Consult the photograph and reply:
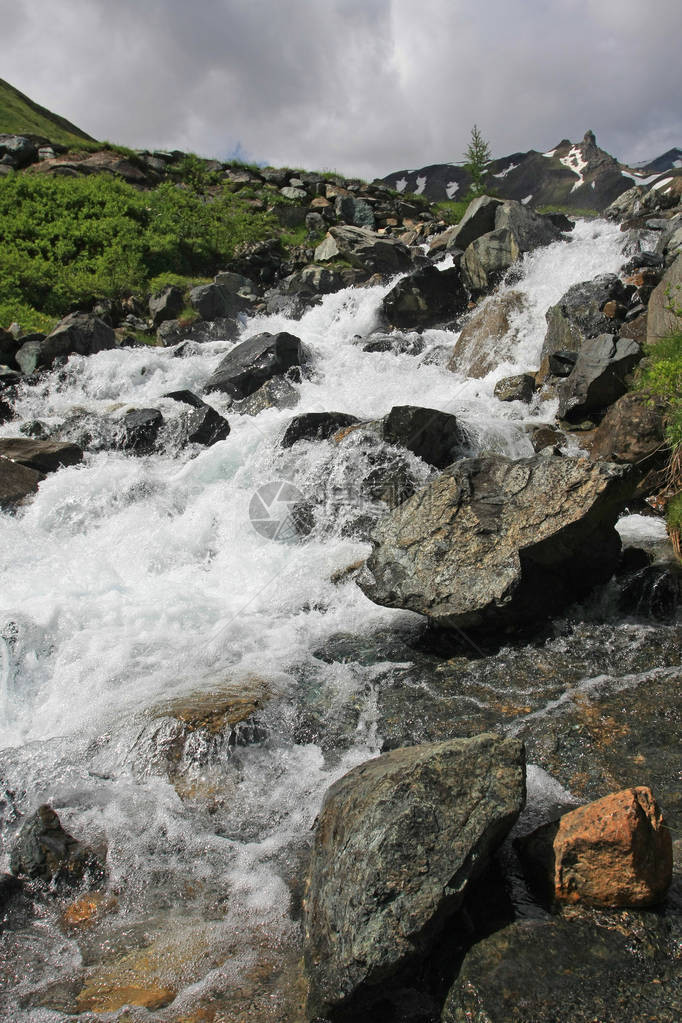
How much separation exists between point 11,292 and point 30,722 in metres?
16.4

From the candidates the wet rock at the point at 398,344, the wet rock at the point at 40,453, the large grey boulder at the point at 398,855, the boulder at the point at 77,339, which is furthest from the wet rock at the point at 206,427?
the large grey boulder at the point at 398,855

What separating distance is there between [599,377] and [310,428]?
496cm

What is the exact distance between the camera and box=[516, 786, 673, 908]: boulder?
310 cm

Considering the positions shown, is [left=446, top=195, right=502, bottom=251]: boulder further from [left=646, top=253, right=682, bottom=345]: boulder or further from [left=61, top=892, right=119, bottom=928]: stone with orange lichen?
[left=61, top=892, right=119, bottom=928]: stone with orange lichen

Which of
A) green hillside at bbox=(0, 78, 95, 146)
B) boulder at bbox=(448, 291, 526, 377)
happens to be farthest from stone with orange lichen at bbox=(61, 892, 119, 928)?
green hillside at bbox=(0, 78, 95, 146)

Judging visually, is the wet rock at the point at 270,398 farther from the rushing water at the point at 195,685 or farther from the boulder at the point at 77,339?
the boulder at the point at 77,339

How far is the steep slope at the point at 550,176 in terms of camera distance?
70375mm

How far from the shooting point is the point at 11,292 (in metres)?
18.4

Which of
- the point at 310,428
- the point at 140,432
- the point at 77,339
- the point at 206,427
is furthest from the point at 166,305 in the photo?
the point at 310,428

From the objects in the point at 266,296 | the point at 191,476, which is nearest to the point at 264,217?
the point at 266,296

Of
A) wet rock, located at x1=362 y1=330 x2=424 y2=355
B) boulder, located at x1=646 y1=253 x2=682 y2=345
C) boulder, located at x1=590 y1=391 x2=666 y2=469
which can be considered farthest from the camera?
wet rock, located at x1=362 y1=330 x2=424 y2=355

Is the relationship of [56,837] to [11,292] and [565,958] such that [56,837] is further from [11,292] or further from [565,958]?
[11,292]

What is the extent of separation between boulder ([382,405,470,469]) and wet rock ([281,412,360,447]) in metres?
1.29

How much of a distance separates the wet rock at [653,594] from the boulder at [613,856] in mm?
3573
